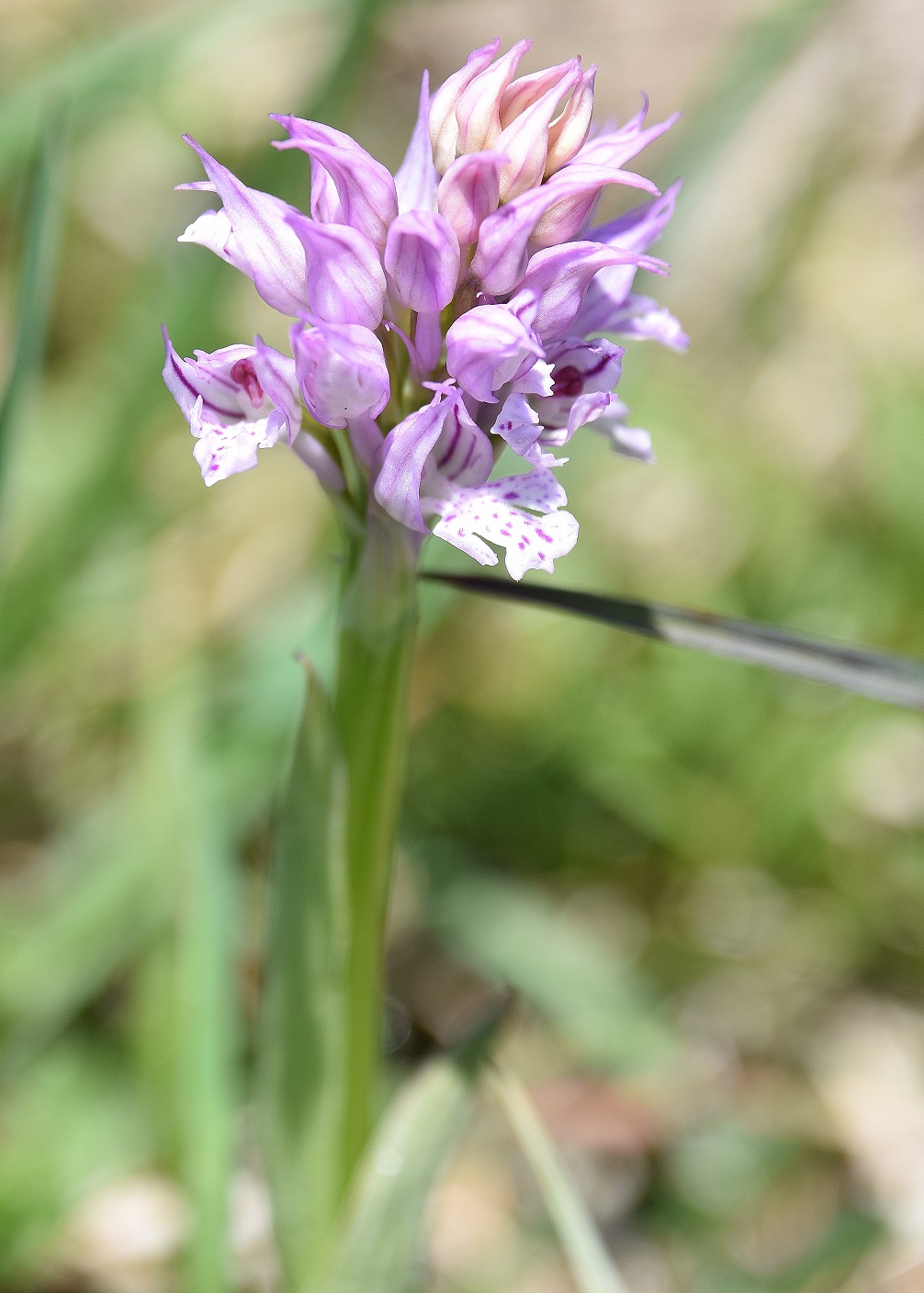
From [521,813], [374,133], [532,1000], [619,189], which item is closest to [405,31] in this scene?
[374,133]

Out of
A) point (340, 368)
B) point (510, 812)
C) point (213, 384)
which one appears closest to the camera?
point (340, 368)

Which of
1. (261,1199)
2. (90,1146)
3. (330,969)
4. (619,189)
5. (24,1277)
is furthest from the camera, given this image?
(619,189)

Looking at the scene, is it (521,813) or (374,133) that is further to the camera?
(374,133)

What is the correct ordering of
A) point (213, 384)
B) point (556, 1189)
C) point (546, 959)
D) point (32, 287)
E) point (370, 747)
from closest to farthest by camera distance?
point (213, 384) → point (370, 747) → point (556, 1189) → point (32, 287) → point (546, 959)

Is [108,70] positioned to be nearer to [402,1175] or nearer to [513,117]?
[513,117]

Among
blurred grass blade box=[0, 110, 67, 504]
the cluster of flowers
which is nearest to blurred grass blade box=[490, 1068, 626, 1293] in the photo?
the cluster of flowers

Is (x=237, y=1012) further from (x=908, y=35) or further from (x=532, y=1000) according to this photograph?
(x=908, y=35)

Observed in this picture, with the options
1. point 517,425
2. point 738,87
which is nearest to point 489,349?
point 517,425
